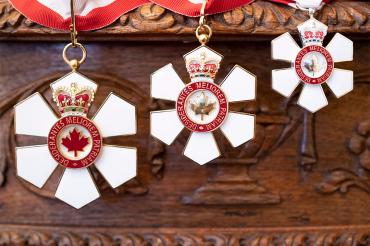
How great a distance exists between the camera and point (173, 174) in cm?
66

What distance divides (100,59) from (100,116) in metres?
0.09

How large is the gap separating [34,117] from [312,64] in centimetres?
33

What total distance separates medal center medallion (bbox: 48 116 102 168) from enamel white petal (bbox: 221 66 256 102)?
0.15 m

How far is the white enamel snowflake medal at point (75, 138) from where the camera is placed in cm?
59

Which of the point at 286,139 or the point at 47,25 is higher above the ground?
the point at 47,25

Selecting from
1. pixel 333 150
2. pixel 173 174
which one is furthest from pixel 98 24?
pixel 333 150

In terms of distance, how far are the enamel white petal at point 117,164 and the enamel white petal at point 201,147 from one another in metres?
0.06

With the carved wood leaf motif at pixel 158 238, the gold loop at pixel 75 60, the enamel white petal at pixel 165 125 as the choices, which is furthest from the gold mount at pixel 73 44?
the carved wood leaf motif at pixel 158 238

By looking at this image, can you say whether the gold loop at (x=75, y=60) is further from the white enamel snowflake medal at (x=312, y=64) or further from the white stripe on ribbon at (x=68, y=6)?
the white enamel snowflake medal at (x=312, y=64)

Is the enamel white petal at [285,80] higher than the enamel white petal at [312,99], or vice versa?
the enamel white petal at [285,80]

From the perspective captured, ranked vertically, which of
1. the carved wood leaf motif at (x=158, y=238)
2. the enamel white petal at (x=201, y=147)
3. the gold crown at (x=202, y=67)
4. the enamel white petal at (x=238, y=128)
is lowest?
the carved wood leaf motif at (x=158, y=238)

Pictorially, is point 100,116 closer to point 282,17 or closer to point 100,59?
point 100,59

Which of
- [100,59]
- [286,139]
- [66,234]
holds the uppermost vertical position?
[100,59]

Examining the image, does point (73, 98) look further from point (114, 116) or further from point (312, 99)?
point (312, 99)
